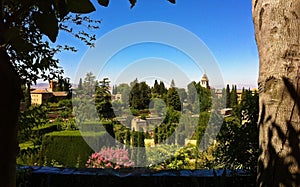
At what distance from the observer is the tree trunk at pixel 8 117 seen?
1.30 ft

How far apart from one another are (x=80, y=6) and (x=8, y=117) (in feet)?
0.61

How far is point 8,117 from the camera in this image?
16.0 inches

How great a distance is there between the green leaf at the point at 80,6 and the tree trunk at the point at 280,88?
1109mm

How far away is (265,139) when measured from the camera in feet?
4.40

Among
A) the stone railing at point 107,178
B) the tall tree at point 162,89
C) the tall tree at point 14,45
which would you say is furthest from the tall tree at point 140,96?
the tall tree at point 14,45

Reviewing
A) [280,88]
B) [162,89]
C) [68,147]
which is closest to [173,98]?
[162,89]

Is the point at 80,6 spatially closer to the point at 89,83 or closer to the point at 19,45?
the point at 19,45

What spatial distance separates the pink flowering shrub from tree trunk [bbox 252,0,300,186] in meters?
3.46

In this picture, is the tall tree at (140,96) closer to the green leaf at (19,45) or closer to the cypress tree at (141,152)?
the cypress tree at (141,152)

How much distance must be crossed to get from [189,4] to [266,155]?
4191 millimetres

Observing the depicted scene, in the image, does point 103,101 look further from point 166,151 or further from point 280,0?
point 280,0

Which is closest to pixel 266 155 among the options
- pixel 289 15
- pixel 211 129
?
pixel 289 15

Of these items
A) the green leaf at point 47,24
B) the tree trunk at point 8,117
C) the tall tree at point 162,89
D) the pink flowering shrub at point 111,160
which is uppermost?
the tall tree at point 162,89

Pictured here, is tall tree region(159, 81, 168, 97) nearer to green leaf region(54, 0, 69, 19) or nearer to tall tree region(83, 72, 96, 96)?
tall tree region(83, 72, 96, 96)
